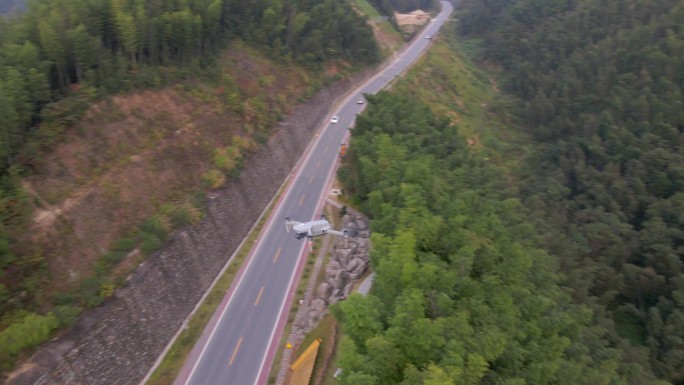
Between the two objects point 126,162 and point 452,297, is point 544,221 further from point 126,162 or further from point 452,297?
point 126,162

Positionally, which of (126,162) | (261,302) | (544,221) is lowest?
(544,221)

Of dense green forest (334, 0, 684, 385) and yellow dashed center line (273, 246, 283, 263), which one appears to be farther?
yellow dashed center line (273, 246, 283, 263)

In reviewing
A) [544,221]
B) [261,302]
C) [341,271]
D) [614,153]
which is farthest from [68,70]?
[614,153]

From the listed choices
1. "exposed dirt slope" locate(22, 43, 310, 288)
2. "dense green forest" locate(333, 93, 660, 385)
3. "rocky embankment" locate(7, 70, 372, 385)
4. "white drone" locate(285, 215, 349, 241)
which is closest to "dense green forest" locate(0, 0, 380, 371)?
"exposed dirt slope" locate(22, 43, 310, 288)

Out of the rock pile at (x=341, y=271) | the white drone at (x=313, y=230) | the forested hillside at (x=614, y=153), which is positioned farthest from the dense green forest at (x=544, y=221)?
the white drone at (x=313, y=230)

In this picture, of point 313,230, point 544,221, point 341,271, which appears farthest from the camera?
point 544,221

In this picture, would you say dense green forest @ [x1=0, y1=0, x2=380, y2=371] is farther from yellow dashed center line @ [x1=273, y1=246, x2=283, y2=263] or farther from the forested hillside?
the forested hillside

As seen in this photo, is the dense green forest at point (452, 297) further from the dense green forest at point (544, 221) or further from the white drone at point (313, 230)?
the white drone at point (313, 230)

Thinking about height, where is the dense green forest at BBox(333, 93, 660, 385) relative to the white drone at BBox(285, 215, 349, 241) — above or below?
above
